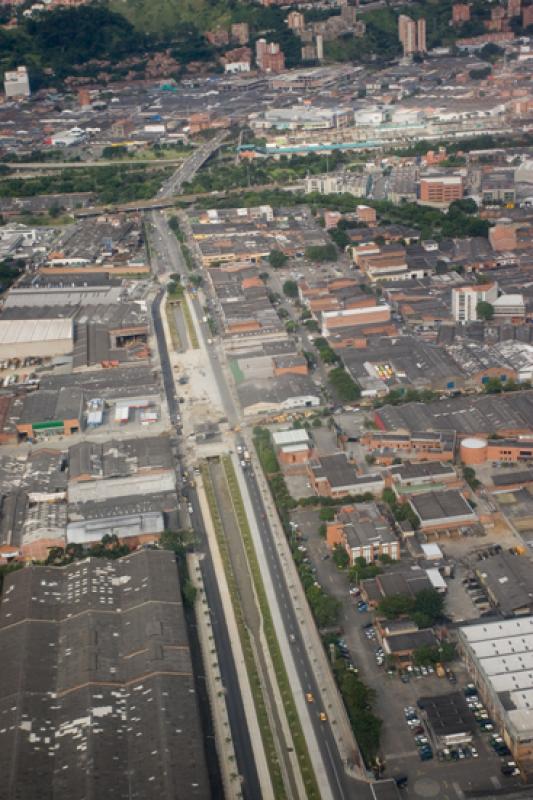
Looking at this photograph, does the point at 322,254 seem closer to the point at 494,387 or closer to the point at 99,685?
the point at 494,387

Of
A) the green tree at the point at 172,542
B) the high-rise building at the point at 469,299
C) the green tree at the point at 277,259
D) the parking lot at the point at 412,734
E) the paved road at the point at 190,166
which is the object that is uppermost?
the paved road at the point at 190,166

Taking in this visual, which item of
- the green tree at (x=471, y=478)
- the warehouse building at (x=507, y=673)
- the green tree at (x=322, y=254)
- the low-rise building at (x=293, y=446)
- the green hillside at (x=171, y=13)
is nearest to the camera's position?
the warehouse building at (x=507, y=673)

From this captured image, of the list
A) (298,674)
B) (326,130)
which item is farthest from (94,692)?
(326,130)

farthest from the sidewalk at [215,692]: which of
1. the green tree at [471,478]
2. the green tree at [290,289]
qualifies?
the green tree at [290,289]

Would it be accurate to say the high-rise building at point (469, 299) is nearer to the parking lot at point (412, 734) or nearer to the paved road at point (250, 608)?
the paved road at point (250, 608)

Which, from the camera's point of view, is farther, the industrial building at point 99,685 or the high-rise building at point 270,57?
the high-rise building at point 270,57

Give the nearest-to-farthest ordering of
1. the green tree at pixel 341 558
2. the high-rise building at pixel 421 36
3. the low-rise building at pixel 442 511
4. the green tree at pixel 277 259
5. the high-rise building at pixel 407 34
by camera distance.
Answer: the green tree at pixel 341 558, the low-rise building at pixel 442 511, the green tree at pixel 277 259, the high-rise building at pixel 407 34, the high-rise building at pixel 421 36

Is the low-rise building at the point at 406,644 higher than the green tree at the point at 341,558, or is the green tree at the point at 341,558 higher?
the green tree at the point at 341,558

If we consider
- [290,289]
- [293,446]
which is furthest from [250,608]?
[290,289]
